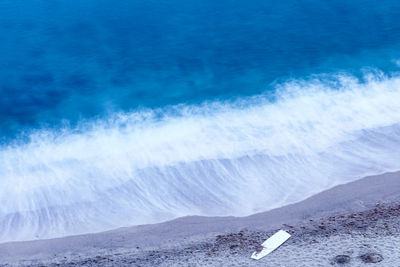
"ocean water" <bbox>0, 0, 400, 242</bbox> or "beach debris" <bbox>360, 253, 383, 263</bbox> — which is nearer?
"beach debris" <bbox>360, 253, 383, 263</bbox>

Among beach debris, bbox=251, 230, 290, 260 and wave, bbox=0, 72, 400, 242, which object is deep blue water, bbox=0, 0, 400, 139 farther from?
beach debris, bbox=251, 230, 290, 260

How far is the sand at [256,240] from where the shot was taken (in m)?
8.05

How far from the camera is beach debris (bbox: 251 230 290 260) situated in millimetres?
8167

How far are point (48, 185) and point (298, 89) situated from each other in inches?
273

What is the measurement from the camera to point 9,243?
8.97 meters

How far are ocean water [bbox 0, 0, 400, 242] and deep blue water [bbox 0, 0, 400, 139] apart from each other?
2.3 inches

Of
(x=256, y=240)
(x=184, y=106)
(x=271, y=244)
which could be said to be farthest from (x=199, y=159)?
(x=271, y=244)

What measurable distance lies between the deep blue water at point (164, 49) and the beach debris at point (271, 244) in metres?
5.36

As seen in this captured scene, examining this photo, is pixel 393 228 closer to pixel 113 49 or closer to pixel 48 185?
pixel 48 185

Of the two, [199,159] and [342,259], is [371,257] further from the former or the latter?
[199,159]

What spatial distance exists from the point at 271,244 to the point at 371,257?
5.28 feet

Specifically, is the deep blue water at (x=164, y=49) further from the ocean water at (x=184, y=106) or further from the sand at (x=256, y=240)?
the sand at (x=256, y=240)

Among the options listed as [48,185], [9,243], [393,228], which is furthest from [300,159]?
[9,243]

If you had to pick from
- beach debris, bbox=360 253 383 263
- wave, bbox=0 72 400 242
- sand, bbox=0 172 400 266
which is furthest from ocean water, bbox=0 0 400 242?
beach debris, bbox=360 253 383 263
